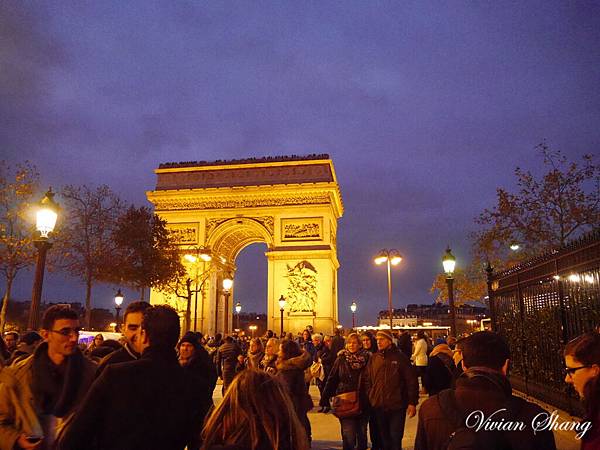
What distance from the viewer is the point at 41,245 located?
9.84 meters

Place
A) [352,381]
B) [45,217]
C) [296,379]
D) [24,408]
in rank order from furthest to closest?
[45,217] → [352,381] → [296,379] → [24,408]

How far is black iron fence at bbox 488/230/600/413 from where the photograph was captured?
26.5ft

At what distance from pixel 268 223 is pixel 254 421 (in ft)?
107

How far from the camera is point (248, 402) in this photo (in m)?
2.32

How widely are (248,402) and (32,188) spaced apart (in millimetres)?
24663

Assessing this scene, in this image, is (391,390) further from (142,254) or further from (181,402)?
(142,254)

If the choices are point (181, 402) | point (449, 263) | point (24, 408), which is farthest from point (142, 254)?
point (181, 402)

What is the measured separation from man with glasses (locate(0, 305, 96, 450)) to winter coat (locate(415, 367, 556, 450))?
7.11 feet

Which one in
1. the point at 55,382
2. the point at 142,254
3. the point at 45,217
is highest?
the point at 142,254

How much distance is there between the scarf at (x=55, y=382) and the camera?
3400 mm

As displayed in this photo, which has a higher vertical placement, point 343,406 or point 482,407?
point 482,407

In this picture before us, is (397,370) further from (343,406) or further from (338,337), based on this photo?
(338,337)

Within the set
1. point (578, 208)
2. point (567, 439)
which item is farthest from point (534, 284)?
point (578, 208)

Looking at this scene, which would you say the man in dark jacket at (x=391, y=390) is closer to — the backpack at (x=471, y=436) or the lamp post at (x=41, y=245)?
the backpack at (x=471, y=436)
